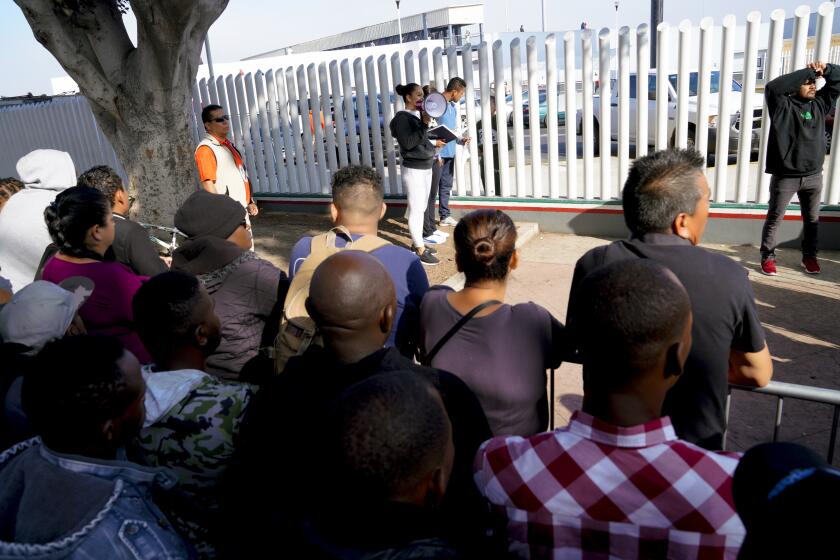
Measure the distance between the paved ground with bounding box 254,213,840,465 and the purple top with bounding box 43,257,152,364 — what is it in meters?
2.58

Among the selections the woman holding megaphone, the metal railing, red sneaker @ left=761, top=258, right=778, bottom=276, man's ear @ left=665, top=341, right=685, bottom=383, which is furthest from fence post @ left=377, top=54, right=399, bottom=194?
man's ear @ left=665, top=341, right=685, bottom=383

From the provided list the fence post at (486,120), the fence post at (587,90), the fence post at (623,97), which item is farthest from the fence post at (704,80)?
the fence post at (486,120)

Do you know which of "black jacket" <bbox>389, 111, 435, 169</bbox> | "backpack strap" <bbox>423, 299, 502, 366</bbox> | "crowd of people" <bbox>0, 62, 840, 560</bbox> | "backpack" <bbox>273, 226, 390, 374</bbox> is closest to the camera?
"crowd of people" <bbox>0, 62, 840, 560</bbox>

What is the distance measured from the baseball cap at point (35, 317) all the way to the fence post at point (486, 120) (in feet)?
21.2

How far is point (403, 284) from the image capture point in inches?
105

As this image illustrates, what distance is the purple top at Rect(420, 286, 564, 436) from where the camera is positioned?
82.6 inches

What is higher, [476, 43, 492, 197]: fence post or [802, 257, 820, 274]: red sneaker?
[476, 43, 492, 197]: fence post

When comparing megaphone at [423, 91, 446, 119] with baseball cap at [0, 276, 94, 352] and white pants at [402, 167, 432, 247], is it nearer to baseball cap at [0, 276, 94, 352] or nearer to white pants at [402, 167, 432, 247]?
white pants at [402, 167, 432, 247]

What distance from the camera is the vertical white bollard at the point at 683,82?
677 centimetres

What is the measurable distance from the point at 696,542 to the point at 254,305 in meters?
2.00

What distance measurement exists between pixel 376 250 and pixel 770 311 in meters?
4.26

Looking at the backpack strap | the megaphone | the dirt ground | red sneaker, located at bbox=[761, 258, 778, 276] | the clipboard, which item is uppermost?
the megaphone

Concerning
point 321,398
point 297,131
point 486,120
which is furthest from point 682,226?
point 297,131

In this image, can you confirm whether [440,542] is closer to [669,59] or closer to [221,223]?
[221,223]
